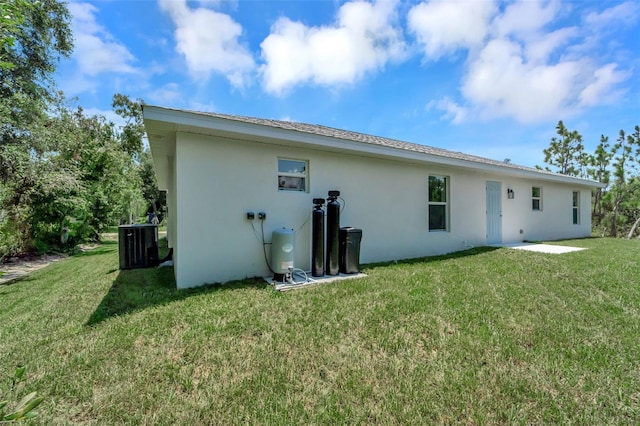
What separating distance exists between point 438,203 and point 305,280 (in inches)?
191

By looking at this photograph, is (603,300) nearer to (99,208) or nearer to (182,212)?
(182,212)

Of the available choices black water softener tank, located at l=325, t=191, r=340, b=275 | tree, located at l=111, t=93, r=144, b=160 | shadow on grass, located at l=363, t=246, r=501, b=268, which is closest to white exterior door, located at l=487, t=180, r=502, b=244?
shadow on grass, located at l=363, t=246, r=501, b=268

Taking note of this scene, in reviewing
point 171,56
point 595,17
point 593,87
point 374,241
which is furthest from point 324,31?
point 593,87

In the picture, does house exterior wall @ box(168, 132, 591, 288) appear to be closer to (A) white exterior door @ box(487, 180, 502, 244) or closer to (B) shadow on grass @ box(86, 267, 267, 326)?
(B) shadow on grass @ box(86, 267, 267, 326)

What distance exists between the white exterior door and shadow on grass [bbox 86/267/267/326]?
7815 mm

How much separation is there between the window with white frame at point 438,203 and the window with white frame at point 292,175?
12.6 feet

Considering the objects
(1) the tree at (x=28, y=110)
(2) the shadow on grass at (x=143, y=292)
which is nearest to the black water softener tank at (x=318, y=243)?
(2) the shadow on grass at (x=143, y=292)

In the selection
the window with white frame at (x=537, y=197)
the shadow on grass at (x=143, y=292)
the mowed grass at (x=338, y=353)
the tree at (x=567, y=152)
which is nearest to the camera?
the mowed grass at (x=338, y=353)

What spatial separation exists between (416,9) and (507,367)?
7799mm

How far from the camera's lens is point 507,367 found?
2689 mm

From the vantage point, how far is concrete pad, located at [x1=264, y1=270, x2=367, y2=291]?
478 centimetres

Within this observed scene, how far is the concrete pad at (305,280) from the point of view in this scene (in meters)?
4.78

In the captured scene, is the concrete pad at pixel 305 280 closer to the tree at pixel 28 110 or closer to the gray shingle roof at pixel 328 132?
the gray shingle roof at pixel 328 132

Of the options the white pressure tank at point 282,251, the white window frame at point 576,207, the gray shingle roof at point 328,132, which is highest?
the gray shingle roof at point 328,132
